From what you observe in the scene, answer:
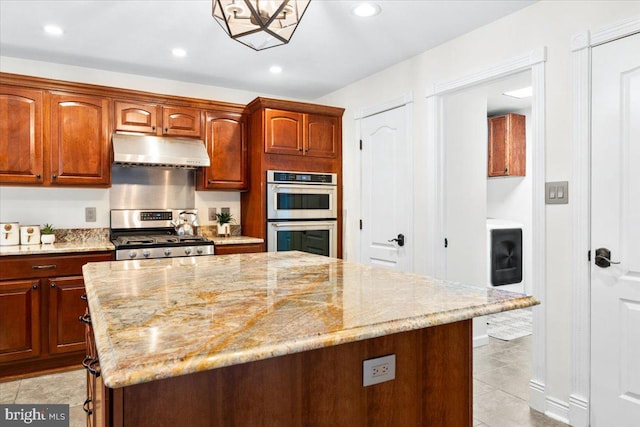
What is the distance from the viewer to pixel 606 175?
7.32 feet

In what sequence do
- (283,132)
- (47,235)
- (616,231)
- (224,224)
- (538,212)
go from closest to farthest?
(616,231)
(538,212)
(47,235)
(283,132)
(224,224)

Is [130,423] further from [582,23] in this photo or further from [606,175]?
[582,23]

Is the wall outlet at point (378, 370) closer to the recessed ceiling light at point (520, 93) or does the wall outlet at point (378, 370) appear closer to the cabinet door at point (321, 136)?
the cabinet door at point (321, 136)

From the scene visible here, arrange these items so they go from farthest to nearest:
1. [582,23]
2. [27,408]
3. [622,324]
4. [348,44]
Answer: [348,44] → [27,408] → [582,23] → [622,324]

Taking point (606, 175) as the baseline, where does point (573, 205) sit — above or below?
below

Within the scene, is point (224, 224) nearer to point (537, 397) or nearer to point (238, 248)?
point (238, 248)

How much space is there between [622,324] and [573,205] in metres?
0.67

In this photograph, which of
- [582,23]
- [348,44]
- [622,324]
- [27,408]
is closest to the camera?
[622,324]

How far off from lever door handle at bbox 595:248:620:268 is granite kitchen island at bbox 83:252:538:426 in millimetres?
1262

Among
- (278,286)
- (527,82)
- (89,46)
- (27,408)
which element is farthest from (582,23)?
(27,408)

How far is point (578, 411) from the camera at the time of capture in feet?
7.64

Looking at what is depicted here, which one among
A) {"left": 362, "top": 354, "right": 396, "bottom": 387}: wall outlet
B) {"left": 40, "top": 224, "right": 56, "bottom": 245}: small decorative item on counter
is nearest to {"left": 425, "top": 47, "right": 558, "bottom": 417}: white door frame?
{"left": 362, "top": 354, "right": 396, "bottom": 387}: wall outlet

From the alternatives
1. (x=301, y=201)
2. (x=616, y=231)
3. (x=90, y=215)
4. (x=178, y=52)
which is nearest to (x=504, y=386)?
(x=616, y=231)

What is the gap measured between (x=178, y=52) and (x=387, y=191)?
7.06ft
